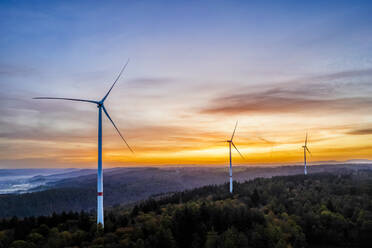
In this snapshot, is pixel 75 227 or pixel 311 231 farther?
pixel 311 231

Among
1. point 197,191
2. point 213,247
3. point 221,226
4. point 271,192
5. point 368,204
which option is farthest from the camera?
point 197,191

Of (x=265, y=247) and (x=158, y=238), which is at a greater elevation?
(x=158, y=238)

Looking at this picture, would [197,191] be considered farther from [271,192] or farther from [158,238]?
[158,238]

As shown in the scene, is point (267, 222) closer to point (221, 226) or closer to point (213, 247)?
point (221, 226)

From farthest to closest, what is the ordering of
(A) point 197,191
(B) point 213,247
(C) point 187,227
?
(A) point 197,191 < (C) point 187,227 < (B) point 213,247

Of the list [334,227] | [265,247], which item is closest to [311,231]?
[334,227]

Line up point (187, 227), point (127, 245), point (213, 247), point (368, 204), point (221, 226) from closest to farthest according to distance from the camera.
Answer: point (127, 245), point (213, 247), point (187, 227), point (221, 226), point (368, 204)

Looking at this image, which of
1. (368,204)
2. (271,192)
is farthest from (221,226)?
(271,192)

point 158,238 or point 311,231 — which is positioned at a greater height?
point 158,238

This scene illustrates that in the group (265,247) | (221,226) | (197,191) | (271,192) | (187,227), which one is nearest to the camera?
(265,247)
